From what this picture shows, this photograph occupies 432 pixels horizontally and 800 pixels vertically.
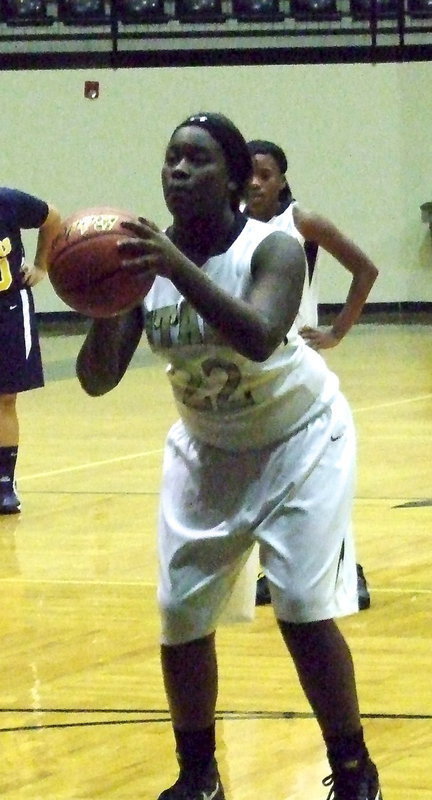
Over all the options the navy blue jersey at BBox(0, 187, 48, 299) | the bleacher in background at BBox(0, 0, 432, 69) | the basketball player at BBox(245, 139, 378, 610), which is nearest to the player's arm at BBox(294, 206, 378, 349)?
the basketball player at BBox(245, 139, 378, 610)

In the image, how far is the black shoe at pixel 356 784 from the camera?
130 inches

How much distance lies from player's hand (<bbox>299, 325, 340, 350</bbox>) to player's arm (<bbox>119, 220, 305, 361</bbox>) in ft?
6.74

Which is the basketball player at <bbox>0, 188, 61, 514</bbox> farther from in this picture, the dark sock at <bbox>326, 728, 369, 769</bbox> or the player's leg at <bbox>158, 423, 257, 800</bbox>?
the dark sock at <bbox>326, 728, 369, 769</bbox>

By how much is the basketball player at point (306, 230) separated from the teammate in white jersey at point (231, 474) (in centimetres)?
181

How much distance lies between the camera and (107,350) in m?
3.29

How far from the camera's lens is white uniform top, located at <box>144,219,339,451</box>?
3209 mm

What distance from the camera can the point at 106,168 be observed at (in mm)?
17047

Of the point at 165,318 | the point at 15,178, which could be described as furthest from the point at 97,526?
the point at 15,178

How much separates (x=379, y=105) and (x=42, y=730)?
1394 centimetres

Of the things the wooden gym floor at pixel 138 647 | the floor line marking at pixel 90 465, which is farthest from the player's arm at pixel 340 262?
the floor line marking at pixel 90 465

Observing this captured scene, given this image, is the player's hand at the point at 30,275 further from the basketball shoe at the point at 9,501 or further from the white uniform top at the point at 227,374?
the white uniform top at the point at 227,374

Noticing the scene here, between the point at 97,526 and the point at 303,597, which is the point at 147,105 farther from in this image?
the point at 303,597

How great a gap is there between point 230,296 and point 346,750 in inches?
40.8

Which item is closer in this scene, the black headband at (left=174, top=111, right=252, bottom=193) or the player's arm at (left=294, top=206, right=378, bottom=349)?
the black headband at (left=174, top=111, right=252, bottom=193)
